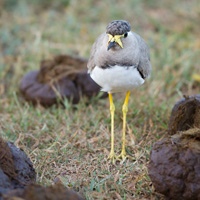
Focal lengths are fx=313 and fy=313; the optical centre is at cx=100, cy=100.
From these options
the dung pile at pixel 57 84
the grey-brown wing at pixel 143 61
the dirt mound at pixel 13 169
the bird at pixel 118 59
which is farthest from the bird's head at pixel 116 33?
the dung pile at pixel 57 84

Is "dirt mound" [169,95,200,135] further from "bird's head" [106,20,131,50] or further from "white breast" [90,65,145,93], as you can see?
"bird's head" [106,20,131,50]

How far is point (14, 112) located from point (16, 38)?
2410 millimetres

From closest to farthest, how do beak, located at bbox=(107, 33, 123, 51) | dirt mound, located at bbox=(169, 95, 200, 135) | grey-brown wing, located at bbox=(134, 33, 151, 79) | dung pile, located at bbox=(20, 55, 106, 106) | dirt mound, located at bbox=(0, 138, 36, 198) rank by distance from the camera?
dirt mound, located at bbox=(0, 138, 36, 198), beak, located at bbox=(107, 33, 123, 51), grey-brown wing, located at bbox=(134, 33, 151, 79), dirt mound, located at bbox=(169, 95, 200, 135), dung pile, located at bbox=(20, 55, 106, 106)

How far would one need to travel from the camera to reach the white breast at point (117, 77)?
3.02 meters

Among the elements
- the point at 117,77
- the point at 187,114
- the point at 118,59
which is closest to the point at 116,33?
the point at 118,59

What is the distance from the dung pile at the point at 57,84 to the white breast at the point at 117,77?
4.77 feet

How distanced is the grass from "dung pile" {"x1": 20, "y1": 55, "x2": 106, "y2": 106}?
0.15 m

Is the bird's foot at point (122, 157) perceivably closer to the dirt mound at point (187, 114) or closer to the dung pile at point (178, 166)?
the dirt mound at point (187, 114)

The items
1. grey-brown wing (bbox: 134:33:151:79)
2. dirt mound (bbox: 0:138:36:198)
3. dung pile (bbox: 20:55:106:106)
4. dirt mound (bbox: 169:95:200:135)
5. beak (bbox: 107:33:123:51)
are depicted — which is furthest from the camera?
dung pile (bbox: 20:55:106:106)

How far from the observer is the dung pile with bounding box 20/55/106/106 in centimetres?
461

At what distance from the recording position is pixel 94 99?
4762 mm

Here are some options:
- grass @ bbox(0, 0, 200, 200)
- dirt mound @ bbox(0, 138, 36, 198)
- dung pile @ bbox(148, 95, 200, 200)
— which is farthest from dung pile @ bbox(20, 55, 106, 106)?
dung pile @ bbox(148, 95, 200, 200)

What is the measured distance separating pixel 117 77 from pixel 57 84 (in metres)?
1.83

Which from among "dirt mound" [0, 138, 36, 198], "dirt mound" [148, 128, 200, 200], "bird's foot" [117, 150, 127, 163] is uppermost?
"dirt mound" [148, 128, 200, 200]
